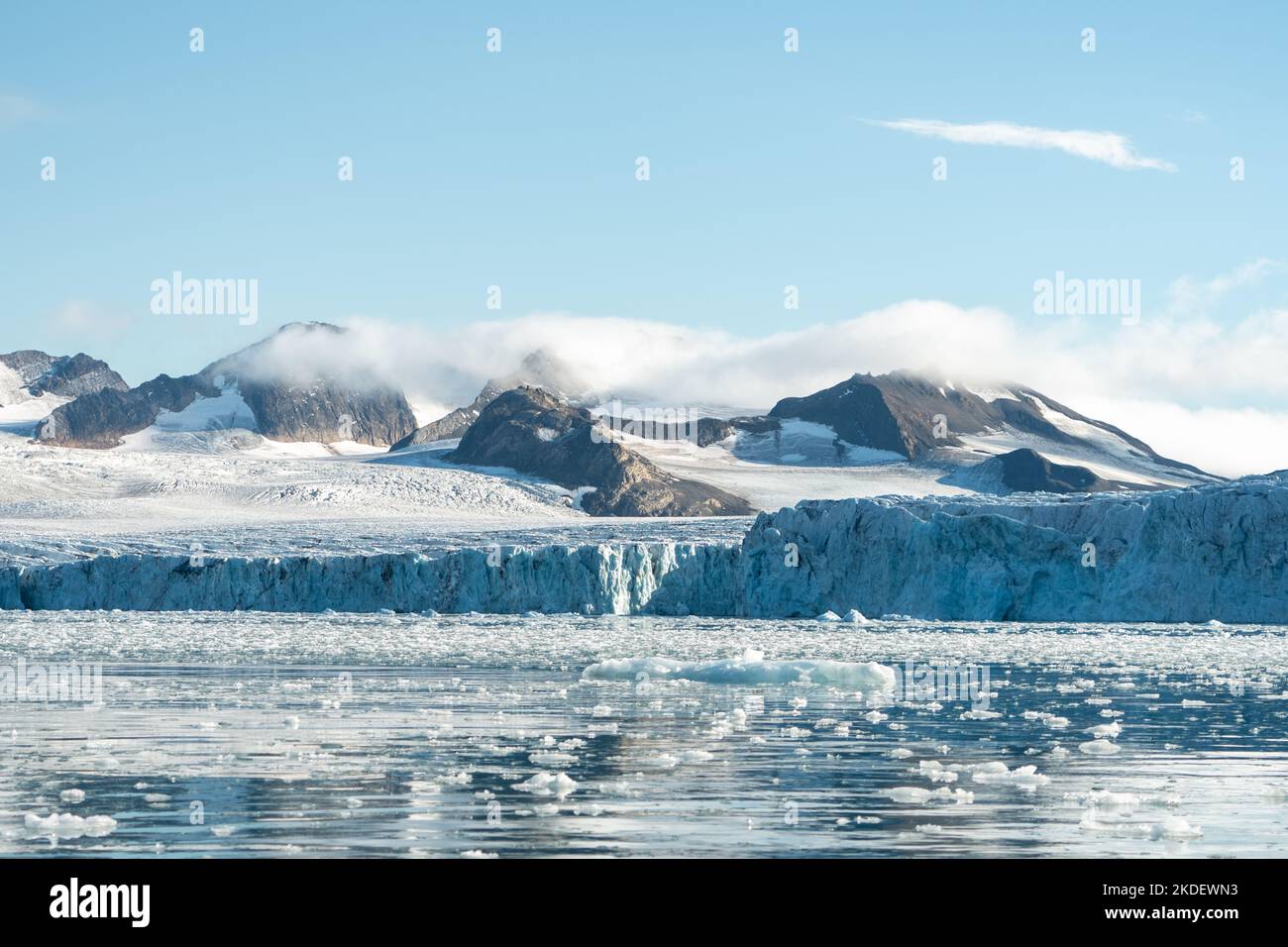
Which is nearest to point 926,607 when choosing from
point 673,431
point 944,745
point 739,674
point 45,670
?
point 739,674

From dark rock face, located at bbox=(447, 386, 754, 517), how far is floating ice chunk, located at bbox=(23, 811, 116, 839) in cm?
8587

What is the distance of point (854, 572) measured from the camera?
36625 mm

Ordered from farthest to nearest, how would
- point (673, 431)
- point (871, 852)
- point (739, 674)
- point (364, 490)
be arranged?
1. point (673, 431)
2. point (364, 490)
3. point (739, 674)
4. point (871, 852)

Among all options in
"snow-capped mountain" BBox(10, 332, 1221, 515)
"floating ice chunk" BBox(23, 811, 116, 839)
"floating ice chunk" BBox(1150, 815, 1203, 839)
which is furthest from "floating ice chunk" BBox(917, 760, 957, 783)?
"snow-capped mountain" BBox(10, 332, 1221, 515)

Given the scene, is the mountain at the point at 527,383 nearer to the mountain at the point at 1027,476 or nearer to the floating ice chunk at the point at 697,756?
the mountain at the point at 1027,476

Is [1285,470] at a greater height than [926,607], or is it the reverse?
[1285,470]

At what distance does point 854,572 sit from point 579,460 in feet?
240

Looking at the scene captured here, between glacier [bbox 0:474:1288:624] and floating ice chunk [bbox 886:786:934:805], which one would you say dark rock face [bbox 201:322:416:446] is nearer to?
glacier [bbox 0:474:1288:624]

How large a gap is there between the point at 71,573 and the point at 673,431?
9576 centimetres

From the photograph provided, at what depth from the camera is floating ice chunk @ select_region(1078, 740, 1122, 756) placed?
433 inches

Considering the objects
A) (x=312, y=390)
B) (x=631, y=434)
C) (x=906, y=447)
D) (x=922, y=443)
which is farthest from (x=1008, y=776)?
(x=312, y=390)

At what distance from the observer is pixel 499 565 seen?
39.7 meters

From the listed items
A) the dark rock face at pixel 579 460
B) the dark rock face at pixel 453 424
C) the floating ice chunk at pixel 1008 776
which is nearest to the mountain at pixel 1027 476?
the dark rock face at pixel 579 460

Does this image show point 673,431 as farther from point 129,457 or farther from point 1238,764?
point 1238,764
